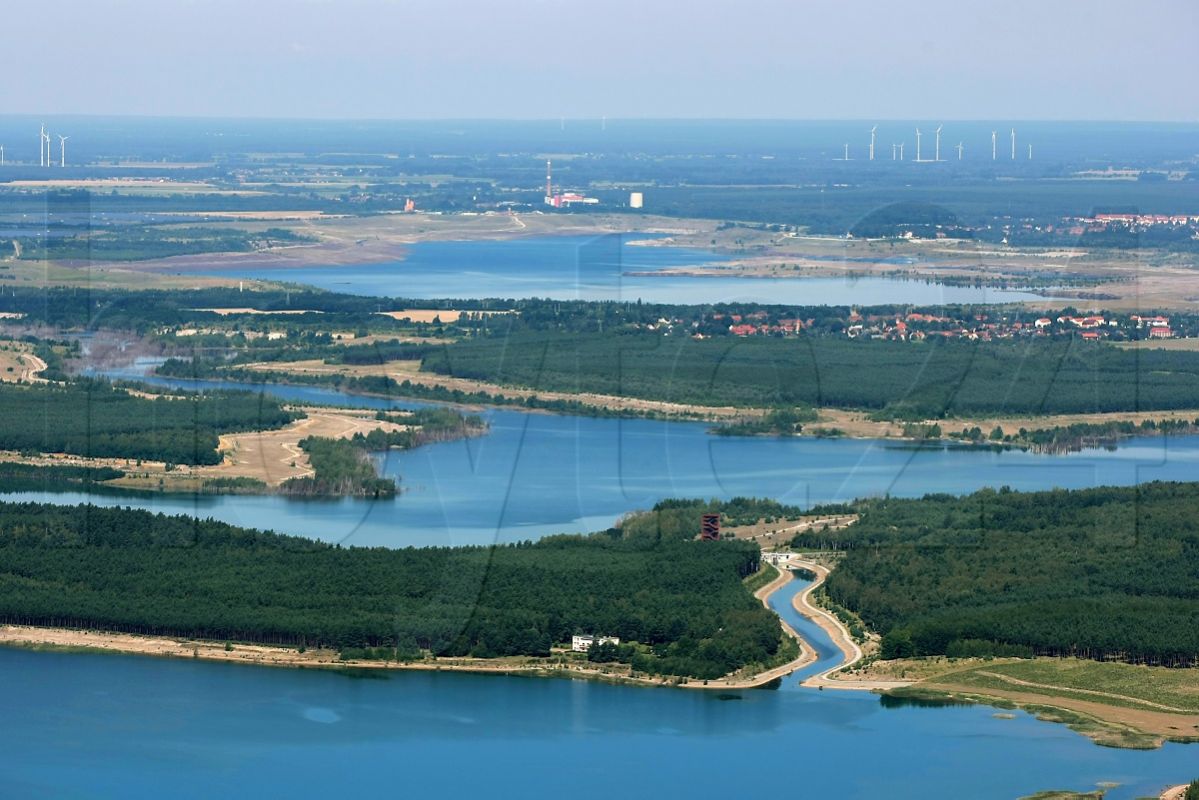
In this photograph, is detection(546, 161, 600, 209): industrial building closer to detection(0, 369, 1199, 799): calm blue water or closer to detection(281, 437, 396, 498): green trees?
detection(281, 437, 396, 498): green trees

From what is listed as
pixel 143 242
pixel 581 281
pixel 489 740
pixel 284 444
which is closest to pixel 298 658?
pixel 489 740

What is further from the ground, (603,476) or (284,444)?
(284,444)

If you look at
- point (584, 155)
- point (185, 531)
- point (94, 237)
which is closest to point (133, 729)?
point (185, 531)

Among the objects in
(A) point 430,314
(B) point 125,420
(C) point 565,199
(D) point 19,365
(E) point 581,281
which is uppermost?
(C) point 565,199

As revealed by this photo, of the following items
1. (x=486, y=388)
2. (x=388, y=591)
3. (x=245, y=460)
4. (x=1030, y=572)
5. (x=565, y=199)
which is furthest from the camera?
(x=565, y=199)

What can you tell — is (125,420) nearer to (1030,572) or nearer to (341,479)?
(341,479)

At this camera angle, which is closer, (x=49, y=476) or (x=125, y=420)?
(x=49, y=476)
